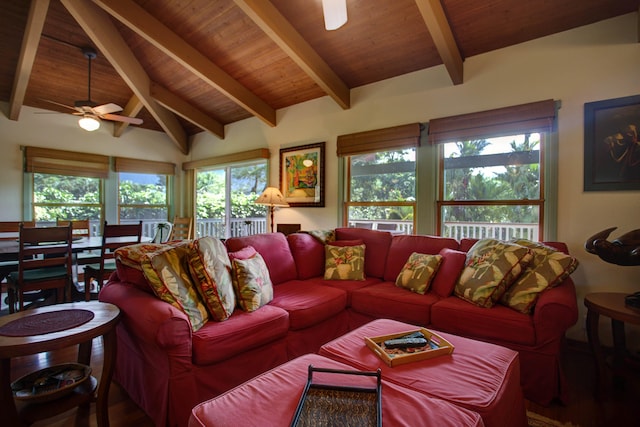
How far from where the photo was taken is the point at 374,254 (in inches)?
130

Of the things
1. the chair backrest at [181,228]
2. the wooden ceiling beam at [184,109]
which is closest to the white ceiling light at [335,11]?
the wooden ceiling beam at [184,109]

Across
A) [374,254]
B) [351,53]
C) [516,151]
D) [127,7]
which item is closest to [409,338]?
[374,254]

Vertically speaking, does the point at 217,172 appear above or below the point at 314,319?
above

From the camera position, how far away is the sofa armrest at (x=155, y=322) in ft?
5.34

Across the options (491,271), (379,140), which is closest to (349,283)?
(491,271)

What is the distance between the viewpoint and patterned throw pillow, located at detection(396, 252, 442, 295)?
2646 mm

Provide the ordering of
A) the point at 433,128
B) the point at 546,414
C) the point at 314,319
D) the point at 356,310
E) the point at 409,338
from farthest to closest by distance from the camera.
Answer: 1. the point at 433,128
2. the point at 356,310
3. the point at 314,319
4. the point at 546,414
5. the point at 409,338

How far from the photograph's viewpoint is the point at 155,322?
1.65m

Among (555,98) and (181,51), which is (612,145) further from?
(181,51)

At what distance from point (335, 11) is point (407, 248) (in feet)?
6.78

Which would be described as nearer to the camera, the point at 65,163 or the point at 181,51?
the point at 181,51

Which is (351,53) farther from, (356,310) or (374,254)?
(356,310)

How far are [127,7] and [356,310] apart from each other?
376 cm

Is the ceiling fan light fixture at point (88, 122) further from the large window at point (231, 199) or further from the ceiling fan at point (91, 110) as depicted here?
the large window at point (231, 199)
